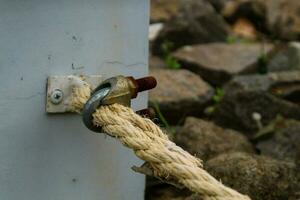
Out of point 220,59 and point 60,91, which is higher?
point 60,91

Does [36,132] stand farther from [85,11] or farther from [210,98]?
[210,98]

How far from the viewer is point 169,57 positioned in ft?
11.5

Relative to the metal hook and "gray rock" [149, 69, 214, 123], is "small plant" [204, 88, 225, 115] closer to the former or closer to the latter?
"gray rock" [149, 69, 214, 123]

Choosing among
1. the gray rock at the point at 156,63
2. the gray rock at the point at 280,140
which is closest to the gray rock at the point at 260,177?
the gray rock at the point at 280,140

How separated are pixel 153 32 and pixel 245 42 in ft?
2.72

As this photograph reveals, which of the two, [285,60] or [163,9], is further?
[163,9]

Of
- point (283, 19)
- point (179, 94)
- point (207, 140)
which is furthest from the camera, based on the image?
point (283, 19)

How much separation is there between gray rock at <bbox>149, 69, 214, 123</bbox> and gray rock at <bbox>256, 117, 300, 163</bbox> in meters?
0.40

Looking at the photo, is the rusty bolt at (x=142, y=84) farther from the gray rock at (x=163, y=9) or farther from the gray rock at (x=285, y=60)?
the gray rock at (x=163, y=9)

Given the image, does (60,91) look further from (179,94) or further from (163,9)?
(163,9)

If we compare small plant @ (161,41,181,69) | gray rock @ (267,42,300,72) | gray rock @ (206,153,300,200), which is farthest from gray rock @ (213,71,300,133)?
gray rock @ (206,153,300,200)

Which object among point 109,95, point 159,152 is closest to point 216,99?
point 109,95

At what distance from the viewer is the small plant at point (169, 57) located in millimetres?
3412

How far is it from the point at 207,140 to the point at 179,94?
55 centimetres
